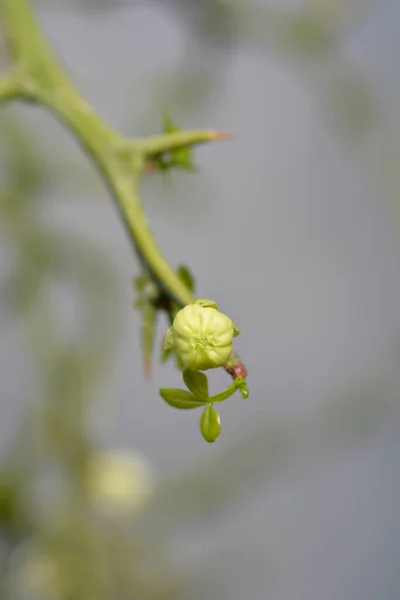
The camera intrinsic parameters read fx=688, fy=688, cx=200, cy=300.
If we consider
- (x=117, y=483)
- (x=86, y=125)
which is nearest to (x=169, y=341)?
(x=86, y=125)

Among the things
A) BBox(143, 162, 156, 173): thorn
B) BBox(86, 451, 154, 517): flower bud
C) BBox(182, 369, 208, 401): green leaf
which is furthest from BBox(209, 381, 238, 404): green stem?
BBox(86, 451, 154, 517): flower bud

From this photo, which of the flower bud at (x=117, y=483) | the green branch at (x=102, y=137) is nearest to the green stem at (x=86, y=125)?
the green branch at (x=102, y=137)

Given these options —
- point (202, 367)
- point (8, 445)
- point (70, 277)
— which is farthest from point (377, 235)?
point (202, 367)

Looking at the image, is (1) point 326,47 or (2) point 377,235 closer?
(1) point 326,47

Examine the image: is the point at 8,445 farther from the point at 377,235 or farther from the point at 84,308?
the point at 377,235

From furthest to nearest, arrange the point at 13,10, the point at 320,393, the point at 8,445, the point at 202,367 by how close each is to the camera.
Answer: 1. the point at 320,393
2. the point at 8,445
3. the point at 13,10
4. the point at 202,367

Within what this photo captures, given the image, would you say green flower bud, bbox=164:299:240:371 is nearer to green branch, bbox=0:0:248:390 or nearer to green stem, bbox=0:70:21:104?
green branch, bbox=0:0:248:390

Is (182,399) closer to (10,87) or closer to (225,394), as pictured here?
(225,394)
